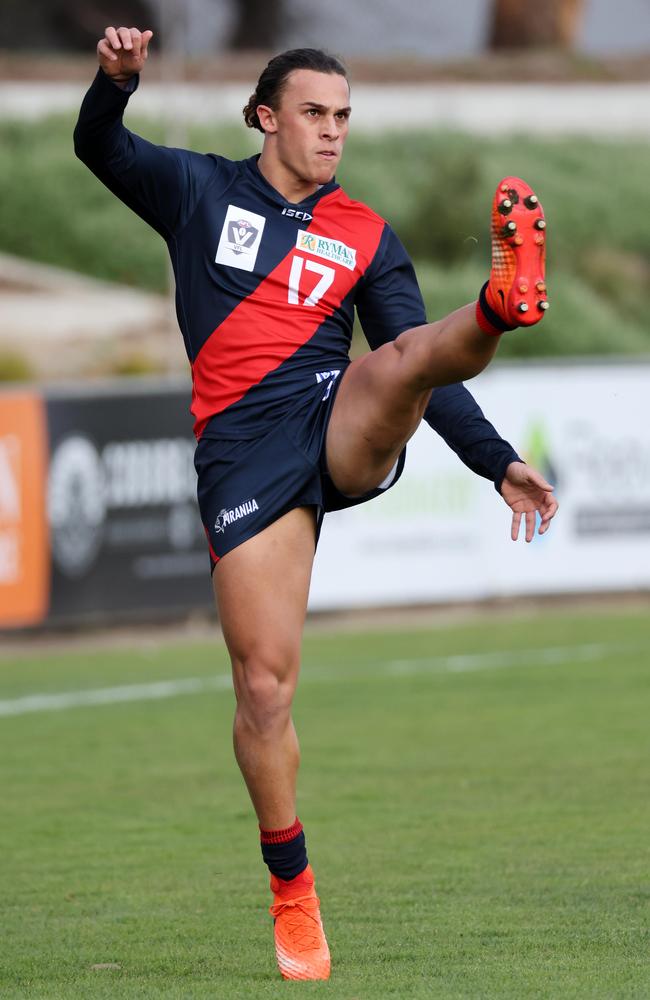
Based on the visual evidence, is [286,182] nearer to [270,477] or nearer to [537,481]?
[270,477]

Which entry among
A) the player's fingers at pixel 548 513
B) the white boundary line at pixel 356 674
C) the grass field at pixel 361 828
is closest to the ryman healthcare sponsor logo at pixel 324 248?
the player's fingers at pixel 548 513

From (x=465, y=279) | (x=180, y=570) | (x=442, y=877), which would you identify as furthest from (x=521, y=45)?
(x=442, y=877)

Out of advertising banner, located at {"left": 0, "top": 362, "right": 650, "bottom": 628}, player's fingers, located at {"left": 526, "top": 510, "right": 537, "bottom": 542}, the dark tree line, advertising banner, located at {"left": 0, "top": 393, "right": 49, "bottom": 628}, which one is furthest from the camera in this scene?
the dark tree line

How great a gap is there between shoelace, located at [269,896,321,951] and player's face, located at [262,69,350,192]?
6.70 feet

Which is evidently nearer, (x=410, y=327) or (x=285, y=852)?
(x=285, y=852)

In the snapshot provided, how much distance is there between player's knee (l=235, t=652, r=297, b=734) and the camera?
503cm

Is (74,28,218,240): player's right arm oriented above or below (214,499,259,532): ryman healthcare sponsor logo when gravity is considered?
above

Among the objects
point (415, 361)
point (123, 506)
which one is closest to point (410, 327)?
point (415, 361)

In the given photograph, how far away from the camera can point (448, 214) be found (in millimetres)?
29734

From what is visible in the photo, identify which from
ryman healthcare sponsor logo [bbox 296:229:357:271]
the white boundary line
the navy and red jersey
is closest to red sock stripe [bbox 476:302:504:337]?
the navy and red jersey

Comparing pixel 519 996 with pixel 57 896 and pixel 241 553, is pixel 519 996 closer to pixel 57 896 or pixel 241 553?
pixel 241 553

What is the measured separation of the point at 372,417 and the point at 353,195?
25739mm

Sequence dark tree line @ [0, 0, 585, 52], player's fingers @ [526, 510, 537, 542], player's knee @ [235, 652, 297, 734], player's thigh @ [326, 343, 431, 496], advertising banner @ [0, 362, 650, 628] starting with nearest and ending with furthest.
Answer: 1. player's thigh @ [326, 343, 431, 496]
2. player's fingers @ [526, 510, 537, 542]
3. player's knee @ [235, 652, 297, 734]
4. advertising banner @ [0, 362, 650, 628]
5. dark tree line @ [0, 0, 585, 52]

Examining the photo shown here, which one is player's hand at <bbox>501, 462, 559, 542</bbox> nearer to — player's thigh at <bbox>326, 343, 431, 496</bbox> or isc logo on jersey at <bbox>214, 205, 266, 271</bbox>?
player's thigh at <bbox>326, 343, 431, 496</bbox>
